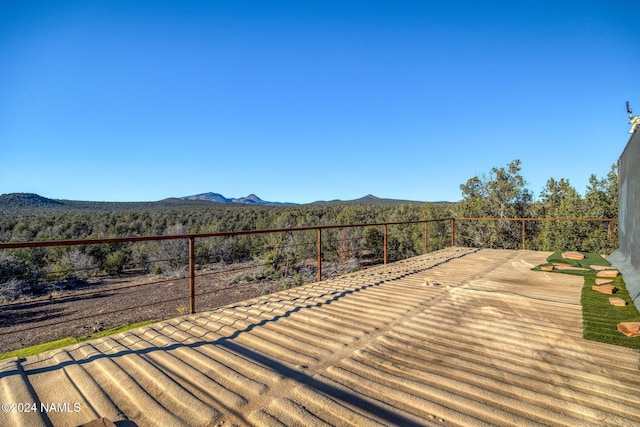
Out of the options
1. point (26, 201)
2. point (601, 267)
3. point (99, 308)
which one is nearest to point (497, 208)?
point (601, 267)

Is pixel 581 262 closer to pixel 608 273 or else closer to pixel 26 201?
pixel 608 273

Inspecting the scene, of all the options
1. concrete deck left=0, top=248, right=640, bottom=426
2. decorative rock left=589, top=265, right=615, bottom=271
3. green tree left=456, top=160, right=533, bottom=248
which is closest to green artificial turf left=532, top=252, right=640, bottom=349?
concrete deck left=0, top=248, right=640, bottom=426

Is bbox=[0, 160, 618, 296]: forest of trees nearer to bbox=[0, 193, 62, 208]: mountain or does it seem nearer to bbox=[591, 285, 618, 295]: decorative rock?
bbox=[591, 285, 618, 295]: decorative rock

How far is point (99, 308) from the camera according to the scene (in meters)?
11.5

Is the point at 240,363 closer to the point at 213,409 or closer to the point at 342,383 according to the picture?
the point at 213,409

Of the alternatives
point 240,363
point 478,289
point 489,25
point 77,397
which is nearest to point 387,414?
point 240,363

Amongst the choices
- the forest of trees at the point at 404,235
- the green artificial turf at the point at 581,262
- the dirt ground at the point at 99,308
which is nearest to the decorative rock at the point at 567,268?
the green artificial turf at the point at 581,262

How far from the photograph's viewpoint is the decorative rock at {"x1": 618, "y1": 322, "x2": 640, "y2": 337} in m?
2.27

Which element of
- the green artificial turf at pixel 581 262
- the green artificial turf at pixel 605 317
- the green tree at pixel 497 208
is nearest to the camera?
the green artificial turf at pixel 605 317

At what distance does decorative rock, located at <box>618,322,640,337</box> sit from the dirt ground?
231 inches

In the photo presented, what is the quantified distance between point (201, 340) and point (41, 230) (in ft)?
79.2

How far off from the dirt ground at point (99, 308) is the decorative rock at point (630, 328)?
5.87 metres

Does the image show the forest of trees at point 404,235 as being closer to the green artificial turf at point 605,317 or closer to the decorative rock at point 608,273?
the decorative rock at point 608,273

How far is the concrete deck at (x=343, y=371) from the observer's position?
55.1 inches
